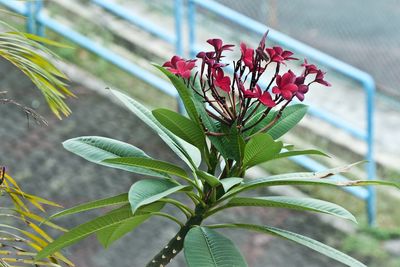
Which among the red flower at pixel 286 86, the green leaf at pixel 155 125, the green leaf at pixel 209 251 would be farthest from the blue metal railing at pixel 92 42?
the red flower at pixel 286 86

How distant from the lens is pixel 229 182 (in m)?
1.97

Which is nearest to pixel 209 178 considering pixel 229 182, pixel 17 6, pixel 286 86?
pixel 229 182

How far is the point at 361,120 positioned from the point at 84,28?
7.18ft

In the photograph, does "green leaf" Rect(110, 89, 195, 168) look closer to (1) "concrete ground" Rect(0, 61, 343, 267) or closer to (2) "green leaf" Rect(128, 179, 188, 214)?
(2) "green leaf" Rect(128, 179, 188, 214)

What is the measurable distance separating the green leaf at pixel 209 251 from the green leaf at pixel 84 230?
6.4 inches

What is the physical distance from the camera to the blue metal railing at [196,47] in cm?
522

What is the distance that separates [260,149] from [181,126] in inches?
7.5

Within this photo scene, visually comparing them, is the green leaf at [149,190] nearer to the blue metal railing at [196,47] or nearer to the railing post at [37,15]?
the blue metal railing at [196,47]

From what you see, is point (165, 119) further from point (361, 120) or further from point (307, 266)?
point (361, 120)

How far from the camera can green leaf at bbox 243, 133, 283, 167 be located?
6.37 ft

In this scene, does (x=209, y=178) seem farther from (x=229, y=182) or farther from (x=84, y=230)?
(x=84, y=230)

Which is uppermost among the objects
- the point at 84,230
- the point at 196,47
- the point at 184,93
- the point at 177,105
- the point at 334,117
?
the point at 196,47

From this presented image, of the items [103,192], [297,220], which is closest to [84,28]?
[103,192]

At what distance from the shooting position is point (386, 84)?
634 cm
